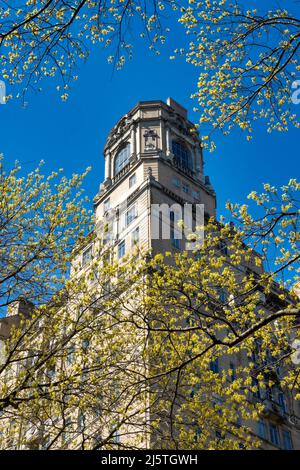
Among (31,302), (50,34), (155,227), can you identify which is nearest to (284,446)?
(155,227)

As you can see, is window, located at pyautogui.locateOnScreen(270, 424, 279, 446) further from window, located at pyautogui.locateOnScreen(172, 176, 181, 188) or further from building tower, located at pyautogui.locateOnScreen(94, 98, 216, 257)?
window, located at pyautogui.locateOnScreen(172, 176, 181, 188)

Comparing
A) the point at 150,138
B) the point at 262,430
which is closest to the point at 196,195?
the point at 150,138

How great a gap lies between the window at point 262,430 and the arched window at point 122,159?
22.1 meters

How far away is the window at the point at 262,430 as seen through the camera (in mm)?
35931

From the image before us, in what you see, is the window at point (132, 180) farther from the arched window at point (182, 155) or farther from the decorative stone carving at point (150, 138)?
the arched window at point (182, 155)

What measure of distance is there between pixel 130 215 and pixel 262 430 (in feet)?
55.0

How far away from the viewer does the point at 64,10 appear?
424 inches

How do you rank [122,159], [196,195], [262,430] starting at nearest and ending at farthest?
[262,430]
[196,195]
[122,159]

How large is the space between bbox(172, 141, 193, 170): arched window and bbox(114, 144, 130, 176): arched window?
3.76 m

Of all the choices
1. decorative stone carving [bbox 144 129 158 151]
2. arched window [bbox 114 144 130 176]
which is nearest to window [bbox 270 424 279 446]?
decorative stone carving [bbox 144 129 158 151]

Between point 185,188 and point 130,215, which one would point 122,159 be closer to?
point 185,188

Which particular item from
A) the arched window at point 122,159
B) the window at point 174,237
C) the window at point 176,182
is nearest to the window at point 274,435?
the window at point 174,237

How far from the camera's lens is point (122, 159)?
1921 inches
